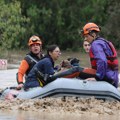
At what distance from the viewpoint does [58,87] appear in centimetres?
1059

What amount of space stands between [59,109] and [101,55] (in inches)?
51.3

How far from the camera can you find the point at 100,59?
10586 millimetres

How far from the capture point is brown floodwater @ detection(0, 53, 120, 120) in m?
9.41

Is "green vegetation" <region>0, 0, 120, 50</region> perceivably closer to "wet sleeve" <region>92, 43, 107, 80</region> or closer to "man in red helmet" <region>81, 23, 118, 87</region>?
"man in red helmet" <region>81, 23, 118, 87</region>

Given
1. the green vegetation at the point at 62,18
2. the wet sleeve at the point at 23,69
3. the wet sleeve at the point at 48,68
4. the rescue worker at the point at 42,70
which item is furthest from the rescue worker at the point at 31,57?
the green vegetation at the point at 62,18

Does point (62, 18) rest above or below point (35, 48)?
above

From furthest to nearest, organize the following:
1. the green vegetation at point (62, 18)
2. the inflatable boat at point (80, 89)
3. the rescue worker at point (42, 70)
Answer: the green vegetation at point (62, 18), the rescue worker at point (42, 70), the inflatable boat at point (80, 89)

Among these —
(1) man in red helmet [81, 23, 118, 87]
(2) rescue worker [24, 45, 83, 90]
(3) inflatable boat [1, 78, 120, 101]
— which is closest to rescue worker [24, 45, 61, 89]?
(2) rescue worker [24, 45, 83, 90]

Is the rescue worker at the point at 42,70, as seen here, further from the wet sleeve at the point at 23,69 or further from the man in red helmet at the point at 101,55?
the man in red helmet at the point at 101,55

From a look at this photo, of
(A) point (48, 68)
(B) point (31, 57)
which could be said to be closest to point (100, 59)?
(A) point (48, 68)

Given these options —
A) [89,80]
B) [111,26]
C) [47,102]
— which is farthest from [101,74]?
[111,26]

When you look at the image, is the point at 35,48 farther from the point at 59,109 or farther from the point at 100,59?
the point at 59,109

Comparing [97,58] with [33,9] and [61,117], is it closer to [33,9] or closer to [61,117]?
[61,117]

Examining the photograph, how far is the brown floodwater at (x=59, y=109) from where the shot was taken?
9.41 m
